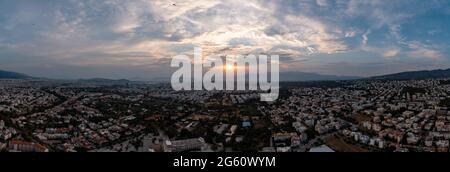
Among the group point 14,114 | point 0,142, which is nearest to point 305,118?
point 0,142

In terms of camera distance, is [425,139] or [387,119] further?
[387,119]
